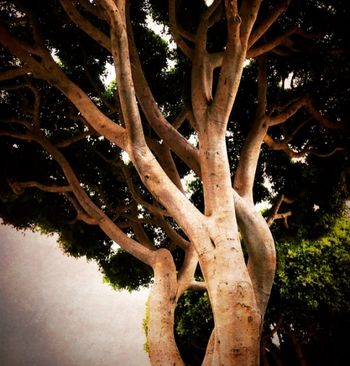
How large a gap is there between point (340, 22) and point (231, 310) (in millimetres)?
5256

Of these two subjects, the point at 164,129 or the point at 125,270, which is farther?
the point at 125,270

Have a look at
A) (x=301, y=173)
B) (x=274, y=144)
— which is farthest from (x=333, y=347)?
(x=274, y=144)

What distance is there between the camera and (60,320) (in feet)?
59.0

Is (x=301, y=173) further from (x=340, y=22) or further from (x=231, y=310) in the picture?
(x=231, y=310)

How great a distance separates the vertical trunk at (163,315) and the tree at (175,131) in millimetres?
17

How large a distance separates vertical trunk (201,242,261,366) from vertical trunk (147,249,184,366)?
0.83m

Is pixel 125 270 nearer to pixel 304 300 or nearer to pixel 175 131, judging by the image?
pixel 304 300

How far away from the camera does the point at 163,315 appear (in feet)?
14.1

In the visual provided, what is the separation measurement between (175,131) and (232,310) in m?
2.60

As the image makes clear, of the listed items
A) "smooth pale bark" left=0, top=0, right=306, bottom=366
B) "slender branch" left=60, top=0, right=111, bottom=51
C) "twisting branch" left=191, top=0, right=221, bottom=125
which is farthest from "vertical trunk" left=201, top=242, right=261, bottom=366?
"slender branch" left=60, top=0, right=111, bottom=51

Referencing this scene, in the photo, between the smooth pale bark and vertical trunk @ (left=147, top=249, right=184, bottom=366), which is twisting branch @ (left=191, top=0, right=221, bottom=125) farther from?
vertical trunk @ (left=147, top=249, right=184, bottom=366)

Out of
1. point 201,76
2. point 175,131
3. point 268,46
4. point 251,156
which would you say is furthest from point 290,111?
point 175,131

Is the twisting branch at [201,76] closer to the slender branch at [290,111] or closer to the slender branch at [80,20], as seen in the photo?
the slender branch at [80,20]

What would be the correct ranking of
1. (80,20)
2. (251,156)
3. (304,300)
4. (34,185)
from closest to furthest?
(80,20), (251,156), (34,185), (304,300)
